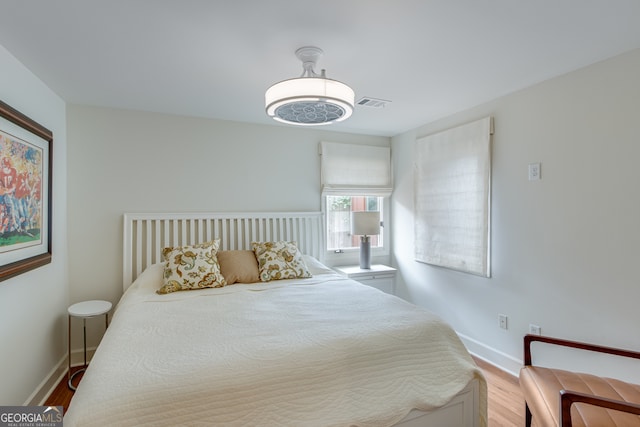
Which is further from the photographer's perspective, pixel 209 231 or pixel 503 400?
pixel 209 231

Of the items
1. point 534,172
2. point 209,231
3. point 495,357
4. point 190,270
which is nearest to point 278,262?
point 190,270

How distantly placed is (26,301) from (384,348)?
2363 millimetres

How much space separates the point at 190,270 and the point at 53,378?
133cm

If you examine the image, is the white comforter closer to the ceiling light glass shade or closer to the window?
the ceiling light glass shade

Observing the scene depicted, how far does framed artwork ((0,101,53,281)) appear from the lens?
1.86m

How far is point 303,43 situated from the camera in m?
1.87

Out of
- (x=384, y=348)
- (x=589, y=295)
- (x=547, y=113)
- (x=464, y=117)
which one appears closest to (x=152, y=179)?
(x=384, y=348)

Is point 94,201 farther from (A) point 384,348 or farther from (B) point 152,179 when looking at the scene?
(A) point 384,348

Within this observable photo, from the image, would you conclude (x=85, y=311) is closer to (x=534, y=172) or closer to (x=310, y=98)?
(x=310, y=98)

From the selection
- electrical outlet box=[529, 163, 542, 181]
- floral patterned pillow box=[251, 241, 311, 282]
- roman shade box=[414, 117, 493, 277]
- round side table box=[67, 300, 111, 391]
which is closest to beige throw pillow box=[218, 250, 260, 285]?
floral patterned pillow box=[251, 241, 311, 282]

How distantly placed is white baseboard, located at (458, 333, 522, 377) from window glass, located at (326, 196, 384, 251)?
1.62 meters

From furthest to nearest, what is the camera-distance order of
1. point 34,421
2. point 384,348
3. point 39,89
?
point 39,89 → point 384,348 → point 34,421

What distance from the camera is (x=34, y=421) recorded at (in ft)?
4.51

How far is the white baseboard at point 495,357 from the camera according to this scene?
104 inches
